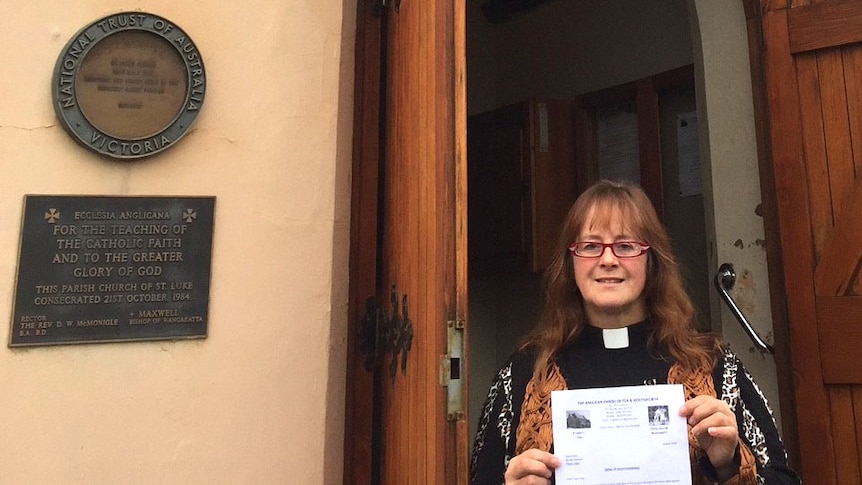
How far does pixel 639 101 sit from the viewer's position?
3184 mm

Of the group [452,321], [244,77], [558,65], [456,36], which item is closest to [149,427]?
[452,321]

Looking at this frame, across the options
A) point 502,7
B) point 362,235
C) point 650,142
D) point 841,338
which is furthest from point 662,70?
point 362,235

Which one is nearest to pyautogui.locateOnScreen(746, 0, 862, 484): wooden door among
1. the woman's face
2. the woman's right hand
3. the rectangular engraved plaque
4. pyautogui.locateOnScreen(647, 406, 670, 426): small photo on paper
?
the woman's face

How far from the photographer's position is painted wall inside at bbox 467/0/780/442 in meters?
2.02

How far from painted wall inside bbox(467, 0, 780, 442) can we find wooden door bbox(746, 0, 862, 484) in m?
0.15

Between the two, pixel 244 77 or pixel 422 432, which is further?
pixel 244 77

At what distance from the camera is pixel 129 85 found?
157 cm

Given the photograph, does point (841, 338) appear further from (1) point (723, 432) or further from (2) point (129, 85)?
(2) point (129, 85)

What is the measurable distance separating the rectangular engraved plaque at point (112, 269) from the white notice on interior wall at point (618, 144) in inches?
93.8

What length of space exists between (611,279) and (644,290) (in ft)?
0.37

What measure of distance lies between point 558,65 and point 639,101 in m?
0.64

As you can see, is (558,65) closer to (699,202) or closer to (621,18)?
(621,18)

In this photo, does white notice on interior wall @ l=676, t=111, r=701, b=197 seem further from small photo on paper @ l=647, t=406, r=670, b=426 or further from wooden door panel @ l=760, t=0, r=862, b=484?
small photo on paper @ l=647, t=406, r=670, b=426

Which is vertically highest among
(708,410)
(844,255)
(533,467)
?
(844,255)
